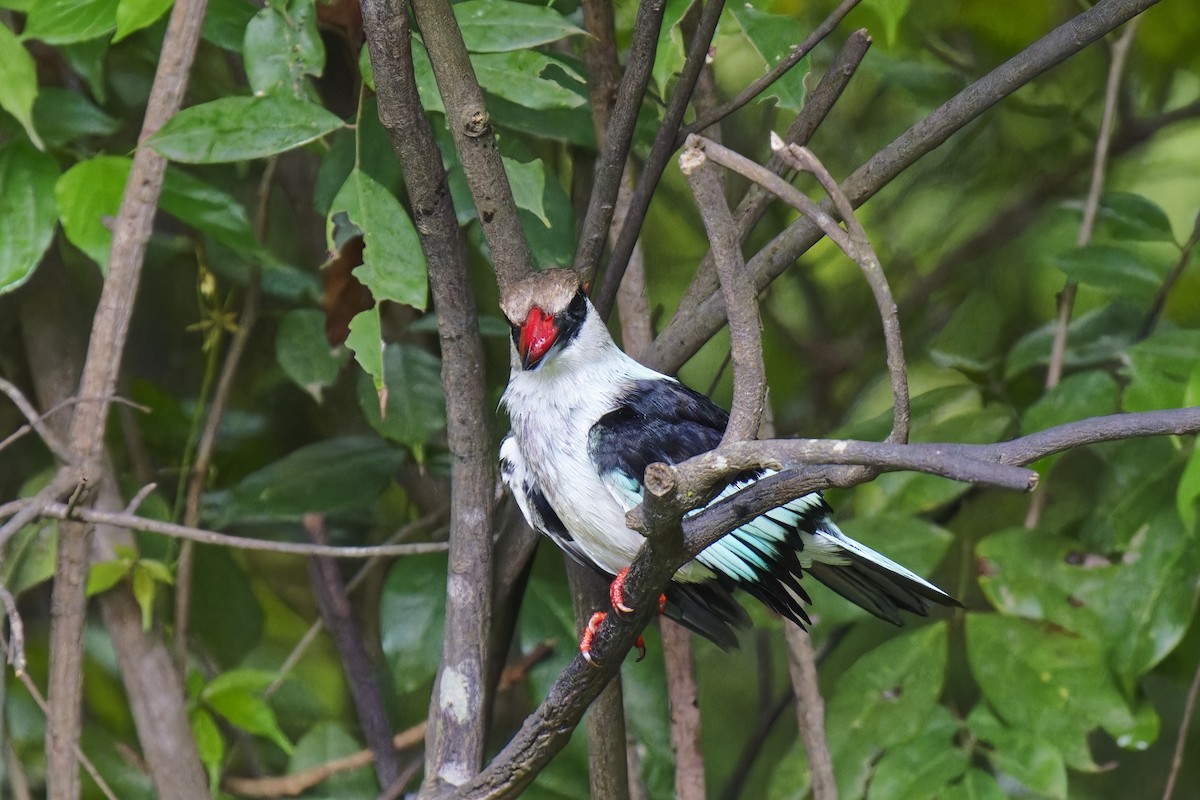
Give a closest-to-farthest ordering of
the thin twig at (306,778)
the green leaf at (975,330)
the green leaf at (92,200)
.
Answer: the green leaf at (92,200), the thin twig at (306,778), the green leaf at (975,330)

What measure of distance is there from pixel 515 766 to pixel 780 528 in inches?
17.1

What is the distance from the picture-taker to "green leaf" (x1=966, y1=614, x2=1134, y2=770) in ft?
5.98

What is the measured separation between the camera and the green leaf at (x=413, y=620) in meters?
A: 1.95

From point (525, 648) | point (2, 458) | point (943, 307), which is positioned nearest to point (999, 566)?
point (525, 648)

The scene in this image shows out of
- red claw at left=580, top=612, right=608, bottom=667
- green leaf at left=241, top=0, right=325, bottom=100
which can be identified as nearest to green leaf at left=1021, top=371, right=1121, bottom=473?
red claw at left=580, top=612, right=608, bottom=667

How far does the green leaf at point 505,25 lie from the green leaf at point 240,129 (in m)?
0.21

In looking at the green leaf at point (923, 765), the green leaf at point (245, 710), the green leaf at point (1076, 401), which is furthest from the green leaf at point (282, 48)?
the green leaf at point (923, 765)

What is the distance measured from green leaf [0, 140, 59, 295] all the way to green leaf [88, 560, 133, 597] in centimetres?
47

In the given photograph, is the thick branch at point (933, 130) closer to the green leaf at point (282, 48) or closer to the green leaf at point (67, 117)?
the green leaf at point (282, 48)

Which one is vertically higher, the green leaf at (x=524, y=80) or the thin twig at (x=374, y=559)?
the green leaf at (x=524, y=80)

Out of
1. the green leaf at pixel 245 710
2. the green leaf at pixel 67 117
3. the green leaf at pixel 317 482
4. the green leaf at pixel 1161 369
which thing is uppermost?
the green leaf at pixel 67 117

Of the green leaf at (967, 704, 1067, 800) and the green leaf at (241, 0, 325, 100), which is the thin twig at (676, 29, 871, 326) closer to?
the green leaf at (241, 0, 325, 100)

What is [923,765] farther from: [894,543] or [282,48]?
[282,48]

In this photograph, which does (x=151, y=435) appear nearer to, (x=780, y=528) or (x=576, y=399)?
(x=576, y=399)
